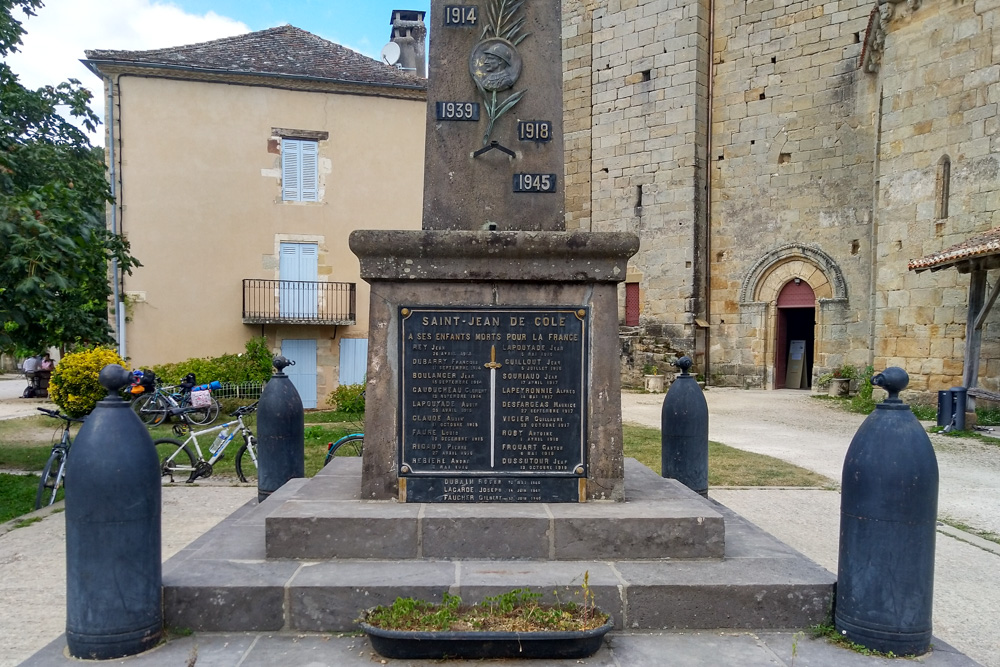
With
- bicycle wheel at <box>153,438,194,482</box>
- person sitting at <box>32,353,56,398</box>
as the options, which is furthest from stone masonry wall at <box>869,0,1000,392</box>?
person sitting at <box>32,353,56,398</box>

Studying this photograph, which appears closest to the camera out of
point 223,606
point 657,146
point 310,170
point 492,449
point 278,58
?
point 223,606

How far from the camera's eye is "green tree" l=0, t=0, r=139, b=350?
733 centimetres

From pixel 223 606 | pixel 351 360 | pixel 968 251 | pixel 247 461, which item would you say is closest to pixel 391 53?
pixel 351 360

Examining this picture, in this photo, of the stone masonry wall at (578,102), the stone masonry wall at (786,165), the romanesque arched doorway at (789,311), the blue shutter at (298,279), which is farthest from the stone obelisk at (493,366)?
the stone masonry wall at (578,102)

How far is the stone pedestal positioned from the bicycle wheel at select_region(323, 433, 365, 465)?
328 cm

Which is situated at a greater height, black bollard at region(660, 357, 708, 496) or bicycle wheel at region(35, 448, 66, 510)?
black bollard at region(660, 357, 708, 496)

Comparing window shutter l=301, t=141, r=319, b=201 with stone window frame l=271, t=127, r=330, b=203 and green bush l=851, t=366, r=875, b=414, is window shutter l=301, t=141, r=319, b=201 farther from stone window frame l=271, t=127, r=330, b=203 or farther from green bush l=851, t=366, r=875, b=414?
green bush l=851, t=366, r=875, b=414

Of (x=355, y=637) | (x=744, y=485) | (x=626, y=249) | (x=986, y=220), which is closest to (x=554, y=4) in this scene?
(x=626, y=249)

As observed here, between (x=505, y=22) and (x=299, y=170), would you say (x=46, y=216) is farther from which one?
(x=299, y=170)

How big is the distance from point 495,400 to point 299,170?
1651 cm

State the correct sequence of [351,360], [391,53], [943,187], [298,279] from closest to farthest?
[943,187] < [298,279] < [351,360] < [391,53]

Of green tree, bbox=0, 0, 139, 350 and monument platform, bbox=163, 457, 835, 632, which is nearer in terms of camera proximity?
monument platform, bbox=163, 457, 835, 632

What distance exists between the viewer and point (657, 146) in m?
22.8

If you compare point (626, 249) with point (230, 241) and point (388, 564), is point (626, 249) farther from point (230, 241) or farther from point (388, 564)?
point (230, 241)
